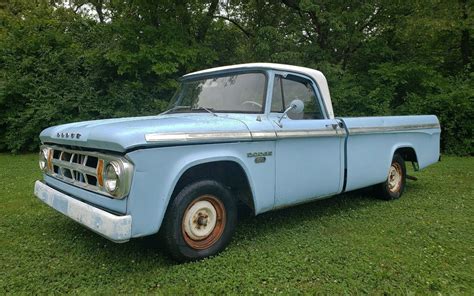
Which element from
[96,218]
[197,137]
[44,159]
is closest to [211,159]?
[197,137]

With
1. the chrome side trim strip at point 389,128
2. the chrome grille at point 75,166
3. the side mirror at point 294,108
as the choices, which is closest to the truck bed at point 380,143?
the chrome side trim strip at point 389,128

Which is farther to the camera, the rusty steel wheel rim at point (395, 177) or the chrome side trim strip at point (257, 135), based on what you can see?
the rusty steel wheel rim at point (395, 177)

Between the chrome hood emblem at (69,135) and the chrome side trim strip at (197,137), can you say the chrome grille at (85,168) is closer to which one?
the chrome hood emblem at (69,135)

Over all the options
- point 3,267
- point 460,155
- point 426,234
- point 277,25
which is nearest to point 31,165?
point 3,267

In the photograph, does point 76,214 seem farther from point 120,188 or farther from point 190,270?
point 190,270

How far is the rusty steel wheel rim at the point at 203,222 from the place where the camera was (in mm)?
3229

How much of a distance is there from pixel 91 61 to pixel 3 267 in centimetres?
1015

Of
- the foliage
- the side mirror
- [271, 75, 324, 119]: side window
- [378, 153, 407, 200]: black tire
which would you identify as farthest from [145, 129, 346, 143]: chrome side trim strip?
the foliage

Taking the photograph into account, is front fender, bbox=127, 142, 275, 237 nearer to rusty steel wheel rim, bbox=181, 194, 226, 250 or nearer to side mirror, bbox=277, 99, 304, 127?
rusty steel wheel rim, bbox=181, 194, 226, 250

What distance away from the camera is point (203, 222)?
3.33m

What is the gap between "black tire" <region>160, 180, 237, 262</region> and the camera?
3.08 metres

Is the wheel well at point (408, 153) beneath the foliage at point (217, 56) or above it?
beneath

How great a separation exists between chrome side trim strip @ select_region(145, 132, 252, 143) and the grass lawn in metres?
1.10

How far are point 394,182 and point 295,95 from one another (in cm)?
254
